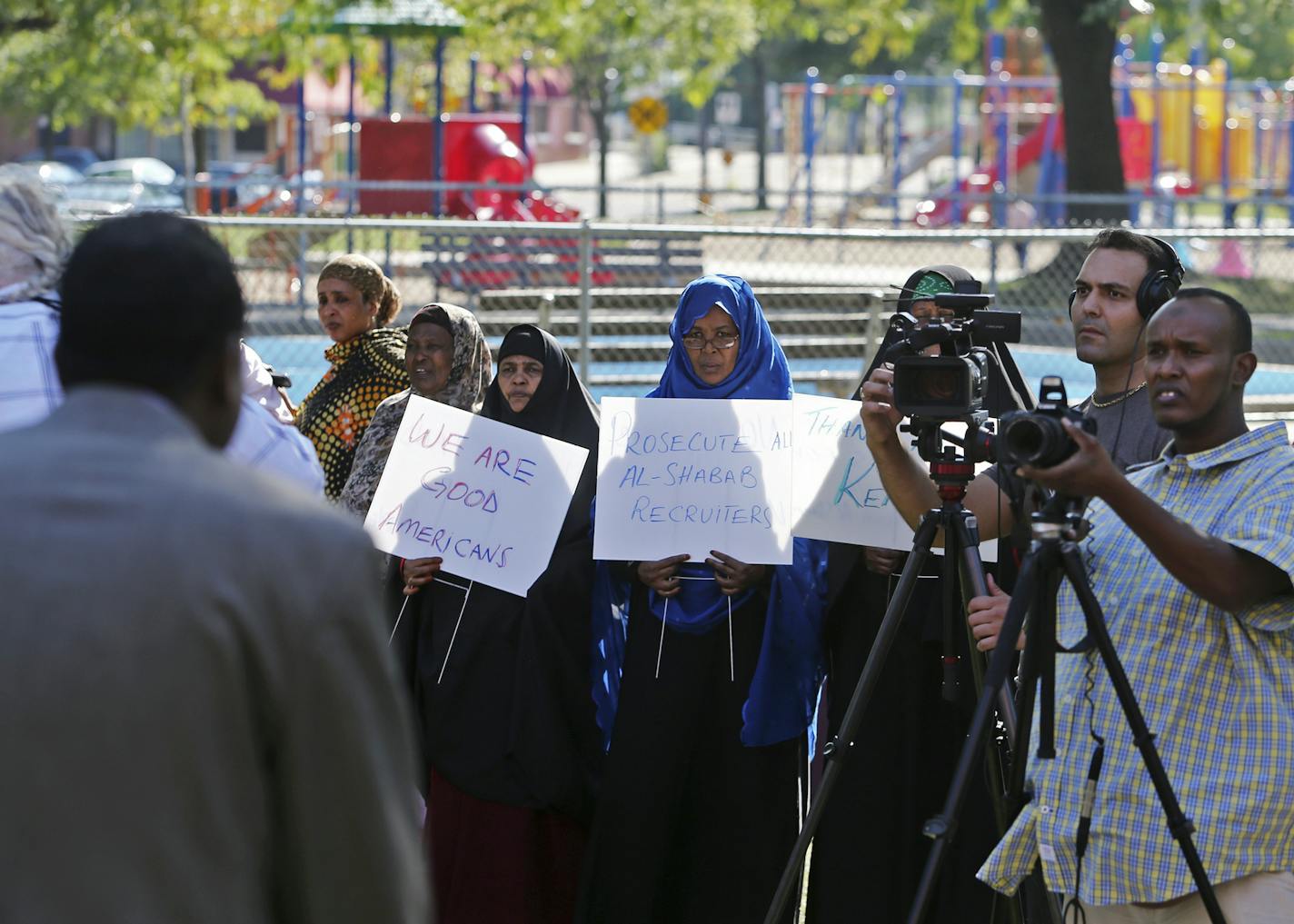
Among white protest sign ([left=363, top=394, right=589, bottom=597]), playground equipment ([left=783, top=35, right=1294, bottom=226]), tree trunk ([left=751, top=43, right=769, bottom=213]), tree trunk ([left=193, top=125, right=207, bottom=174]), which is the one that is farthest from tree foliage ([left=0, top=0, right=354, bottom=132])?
tree trunk ([left=751, top=43, right=769, bottom=213])

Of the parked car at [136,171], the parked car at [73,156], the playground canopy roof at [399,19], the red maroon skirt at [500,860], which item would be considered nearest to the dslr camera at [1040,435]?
the red maroon skirt at [500,860]

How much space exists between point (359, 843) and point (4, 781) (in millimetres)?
338

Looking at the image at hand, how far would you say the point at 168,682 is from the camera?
1562mm

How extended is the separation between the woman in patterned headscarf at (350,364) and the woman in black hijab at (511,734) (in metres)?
1.35

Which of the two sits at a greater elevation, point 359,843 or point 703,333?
point 703,333

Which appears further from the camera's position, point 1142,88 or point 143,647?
point 1142,88

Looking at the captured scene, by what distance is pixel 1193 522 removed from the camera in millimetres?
3062

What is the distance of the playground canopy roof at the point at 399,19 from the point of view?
18359 mm

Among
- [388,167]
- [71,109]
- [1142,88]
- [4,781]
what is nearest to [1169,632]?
[4,781]

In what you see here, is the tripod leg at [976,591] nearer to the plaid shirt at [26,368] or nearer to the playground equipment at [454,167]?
the plaid shirt at [26,368]

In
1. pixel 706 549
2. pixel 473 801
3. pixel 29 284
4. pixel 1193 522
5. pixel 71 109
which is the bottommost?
pixel 473 801

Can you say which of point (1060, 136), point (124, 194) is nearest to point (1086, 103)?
point (1060, 136)

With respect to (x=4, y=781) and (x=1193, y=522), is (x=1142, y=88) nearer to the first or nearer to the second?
(x=1193, y=522)

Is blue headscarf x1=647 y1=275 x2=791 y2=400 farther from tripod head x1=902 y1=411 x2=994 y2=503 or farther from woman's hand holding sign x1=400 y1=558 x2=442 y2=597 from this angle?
tripod head x1=902 y1=411 x2=994 y2=503
